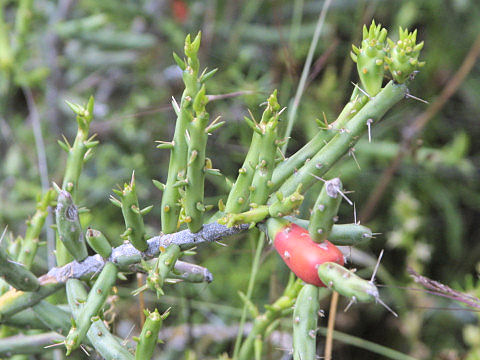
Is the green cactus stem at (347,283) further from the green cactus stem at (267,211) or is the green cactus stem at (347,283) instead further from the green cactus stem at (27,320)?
the green cactus stem at (27,320)

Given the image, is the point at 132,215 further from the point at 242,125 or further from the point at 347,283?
the point at 242,125

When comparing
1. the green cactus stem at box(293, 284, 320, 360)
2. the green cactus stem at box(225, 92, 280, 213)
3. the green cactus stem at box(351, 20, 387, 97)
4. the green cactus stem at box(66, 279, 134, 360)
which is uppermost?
the green cactus stem at box(351, 20, 387, 97)

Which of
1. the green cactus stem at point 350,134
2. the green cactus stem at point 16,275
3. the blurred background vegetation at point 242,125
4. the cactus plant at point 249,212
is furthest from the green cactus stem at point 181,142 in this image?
the blurred background vegetation at point 242,125

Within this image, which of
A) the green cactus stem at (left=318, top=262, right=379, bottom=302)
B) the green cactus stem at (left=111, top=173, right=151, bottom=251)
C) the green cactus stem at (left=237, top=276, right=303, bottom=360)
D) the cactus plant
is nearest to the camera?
the green cactus stem at (left=318, top=262, right=379, bottom=302)

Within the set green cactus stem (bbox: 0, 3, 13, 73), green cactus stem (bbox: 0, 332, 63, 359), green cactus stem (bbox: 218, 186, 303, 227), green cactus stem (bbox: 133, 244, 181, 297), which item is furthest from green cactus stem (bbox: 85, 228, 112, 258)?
green cactus stem (bbox: 0, 3, 13, 73)

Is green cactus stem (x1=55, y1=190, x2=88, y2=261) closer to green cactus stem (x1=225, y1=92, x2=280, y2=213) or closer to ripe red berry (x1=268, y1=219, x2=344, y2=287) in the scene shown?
green cactus stem (x1=225, y1=92, x2=280, y2=213)

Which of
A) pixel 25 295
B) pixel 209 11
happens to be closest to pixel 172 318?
pixel 25 295

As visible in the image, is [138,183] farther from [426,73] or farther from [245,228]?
[245,228]

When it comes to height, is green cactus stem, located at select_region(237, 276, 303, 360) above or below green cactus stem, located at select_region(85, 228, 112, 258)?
below
